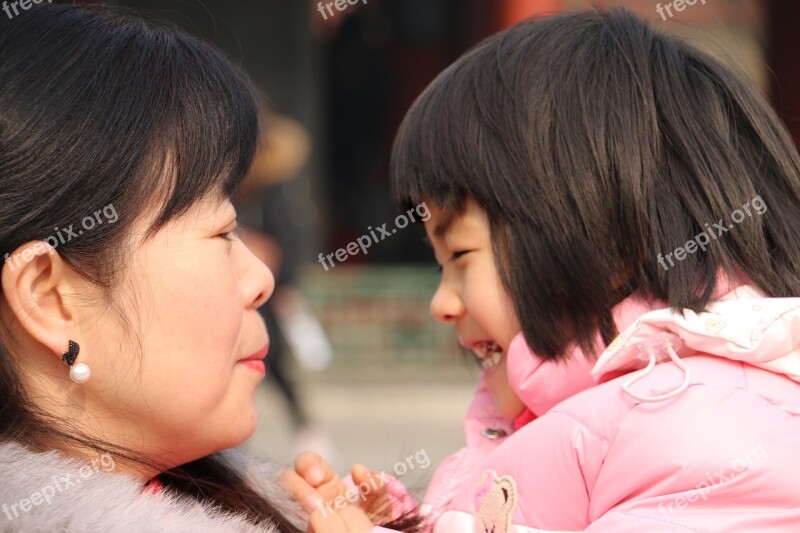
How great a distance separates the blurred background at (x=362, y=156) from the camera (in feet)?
24.5

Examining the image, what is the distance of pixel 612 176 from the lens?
6.00 ft

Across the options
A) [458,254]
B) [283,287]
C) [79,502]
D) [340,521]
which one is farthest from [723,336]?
[283,287]

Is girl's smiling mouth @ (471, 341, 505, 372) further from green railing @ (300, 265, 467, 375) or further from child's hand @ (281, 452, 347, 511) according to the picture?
green railing @ (300, 265, 467, 375)

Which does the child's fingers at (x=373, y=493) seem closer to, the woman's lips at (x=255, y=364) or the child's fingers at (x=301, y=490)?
the child's fingers at (x=301, y=490)

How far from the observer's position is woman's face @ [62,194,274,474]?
5.12 feet

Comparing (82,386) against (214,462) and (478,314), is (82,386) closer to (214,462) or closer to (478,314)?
(214,462)

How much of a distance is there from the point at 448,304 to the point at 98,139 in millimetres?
778

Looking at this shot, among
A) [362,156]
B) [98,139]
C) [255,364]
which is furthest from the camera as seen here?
[362,156]

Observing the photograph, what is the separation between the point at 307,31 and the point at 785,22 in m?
3.71

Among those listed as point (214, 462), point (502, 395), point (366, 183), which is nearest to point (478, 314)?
point (502, 395)

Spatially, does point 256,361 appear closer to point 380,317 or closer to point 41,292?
point 41,292

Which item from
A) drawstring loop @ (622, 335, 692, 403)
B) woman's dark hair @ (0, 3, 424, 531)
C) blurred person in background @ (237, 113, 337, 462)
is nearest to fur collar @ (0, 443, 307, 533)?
woman's dark hair @ (0, 3, 424, 531)

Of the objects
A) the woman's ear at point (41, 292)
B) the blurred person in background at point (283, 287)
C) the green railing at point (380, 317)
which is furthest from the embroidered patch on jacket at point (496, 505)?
the green railing at point (380, 317)

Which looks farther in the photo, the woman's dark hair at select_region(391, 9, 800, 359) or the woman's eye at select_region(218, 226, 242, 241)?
the woman's dark hair at select_region(391, 9, 800, 359)
